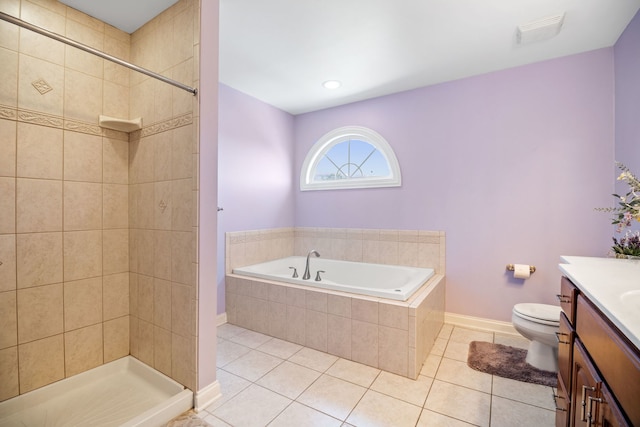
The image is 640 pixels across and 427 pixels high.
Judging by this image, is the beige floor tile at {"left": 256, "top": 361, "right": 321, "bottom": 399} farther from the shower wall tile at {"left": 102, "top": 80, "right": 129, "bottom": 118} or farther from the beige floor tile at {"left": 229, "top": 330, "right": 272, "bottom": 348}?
the shower wall tile at {"left": 102, "top": 80, "right": 129, "bottom": 118}

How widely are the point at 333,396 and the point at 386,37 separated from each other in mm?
2519

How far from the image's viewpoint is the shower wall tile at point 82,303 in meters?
1.77

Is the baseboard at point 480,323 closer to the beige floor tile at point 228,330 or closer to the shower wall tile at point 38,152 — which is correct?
the beige floor tile at point 228,330

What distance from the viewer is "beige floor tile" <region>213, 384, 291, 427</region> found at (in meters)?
1.59

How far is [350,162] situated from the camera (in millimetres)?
3590

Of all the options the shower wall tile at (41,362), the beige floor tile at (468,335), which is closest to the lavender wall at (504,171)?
the beige floor tile at (468,335)

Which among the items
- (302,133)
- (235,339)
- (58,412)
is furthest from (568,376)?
(302,133)

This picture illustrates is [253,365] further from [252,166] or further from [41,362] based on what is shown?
[252,166]

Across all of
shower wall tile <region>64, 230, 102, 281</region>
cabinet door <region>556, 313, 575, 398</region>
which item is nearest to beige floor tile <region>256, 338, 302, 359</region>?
shower wall tile <region>64, 230, 102, 281</region>

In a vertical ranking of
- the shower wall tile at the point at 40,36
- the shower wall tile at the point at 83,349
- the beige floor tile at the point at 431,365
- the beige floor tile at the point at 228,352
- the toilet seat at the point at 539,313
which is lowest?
the beige floor tile at the point at 228,352

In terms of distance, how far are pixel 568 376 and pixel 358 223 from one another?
237 cm

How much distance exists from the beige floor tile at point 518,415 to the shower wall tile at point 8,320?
2631 millimetres

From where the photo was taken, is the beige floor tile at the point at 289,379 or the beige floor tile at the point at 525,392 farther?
the beige floor tile at the point at 289,379

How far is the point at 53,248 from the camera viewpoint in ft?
5.60
